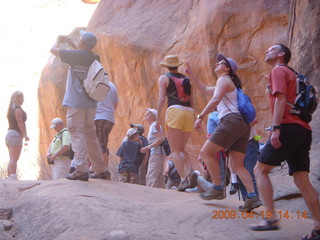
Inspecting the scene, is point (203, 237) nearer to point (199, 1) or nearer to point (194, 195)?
point (194, 195)

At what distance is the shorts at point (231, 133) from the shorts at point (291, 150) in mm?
651

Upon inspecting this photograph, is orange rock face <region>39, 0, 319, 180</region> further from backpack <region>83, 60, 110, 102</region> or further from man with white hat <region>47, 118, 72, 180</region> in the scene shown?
backpack <region>83, 60, 110, 102</region>

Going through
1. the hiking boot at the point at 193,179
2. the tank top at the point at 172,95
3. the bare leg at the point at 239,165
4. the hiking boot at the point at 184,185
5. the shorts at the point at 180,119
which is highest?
the tank top at the point at 172,95

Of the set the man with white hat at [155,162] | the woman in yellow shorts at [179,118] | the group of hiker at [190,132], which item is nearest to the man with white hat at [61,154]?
the group of hiker at [190,132]

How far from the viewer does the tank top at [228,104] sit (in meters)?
5.23

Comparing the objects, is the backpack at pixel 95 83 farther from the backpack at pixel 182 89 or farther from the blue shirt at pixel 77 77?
the backpack at pixel 182 89

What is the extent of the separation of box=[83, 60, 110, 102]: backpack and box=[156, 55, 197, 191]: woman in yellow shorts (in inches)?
28.4

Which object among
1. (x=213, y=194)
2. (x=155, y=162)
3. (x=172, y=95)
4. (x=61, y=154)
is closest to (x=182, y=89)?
(x=172, y=95)

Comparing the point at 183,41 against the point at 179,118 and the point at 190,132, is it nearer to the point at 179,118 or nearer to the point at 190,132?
the point at 190,132

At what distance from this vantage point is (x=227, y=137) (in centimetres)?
511

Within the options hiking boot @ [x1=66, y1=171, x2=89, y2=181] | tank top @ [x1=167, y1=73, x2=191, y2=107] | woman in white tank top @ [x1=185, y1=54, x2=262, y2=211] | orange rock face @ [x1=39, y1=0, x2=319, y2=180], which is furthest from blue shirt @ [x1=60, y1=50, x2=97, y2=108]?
orange rock face @ [x1=39, y1=0, x2=319, y2=180]

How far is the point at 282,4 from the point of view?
11.7 m

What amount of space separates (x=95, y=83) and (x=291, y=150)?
8.64 feet

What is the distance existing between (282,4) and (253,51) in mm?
1267
